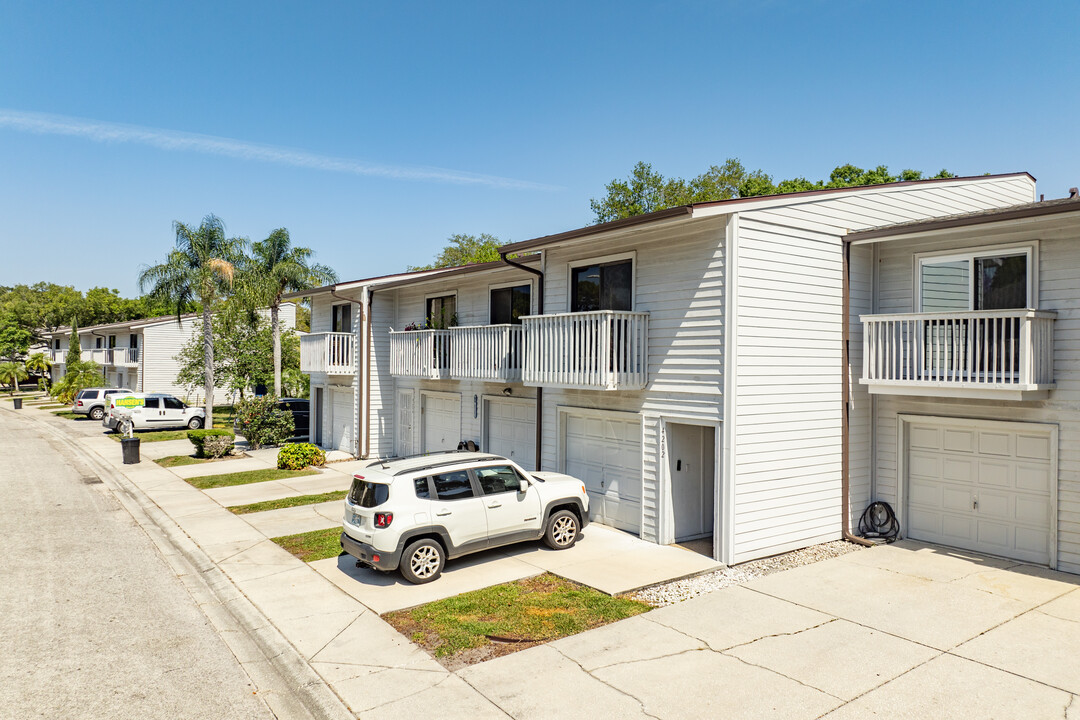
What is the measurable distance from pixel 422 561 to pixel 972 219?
31.6 feet

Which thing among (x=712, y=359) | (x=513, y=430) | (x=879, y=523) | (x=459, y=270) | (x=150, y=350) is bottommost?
(x=879, y=523)

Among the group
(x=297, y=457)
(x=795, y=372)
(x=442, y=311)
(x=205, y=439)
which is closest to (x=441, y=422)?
(x=442, y=311)

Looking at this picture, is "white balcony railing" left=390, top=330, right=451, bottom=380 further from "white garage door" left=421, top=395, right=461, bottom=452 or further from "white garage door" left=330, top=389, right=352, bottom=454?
"white garage door" left=330, top=389, right=352, bottom=454

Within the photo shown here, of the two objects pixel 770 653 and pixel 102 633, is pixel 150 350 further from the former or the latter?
pixel 770 653

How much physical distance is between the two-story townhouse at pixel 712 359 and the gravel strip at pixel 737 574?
21 cm

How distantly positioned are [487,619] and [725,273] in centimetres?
627

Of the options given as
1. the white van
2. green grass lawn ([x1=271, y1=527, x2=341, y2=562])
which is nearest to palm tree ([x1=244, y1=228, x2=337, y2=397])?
the white van

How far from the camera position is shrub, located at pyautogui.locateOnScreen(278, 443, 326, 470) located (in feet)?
64.0

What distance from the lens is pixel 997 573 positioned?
9992 millimetres

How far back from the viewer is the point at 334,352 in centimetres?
2161

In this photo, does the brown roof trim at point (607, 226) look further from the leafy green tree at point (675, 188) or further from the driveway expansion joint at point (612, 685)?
the leafy green tree at point (675, 188)

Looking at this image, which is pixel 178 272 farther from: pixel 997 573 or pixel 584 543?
pixel 997 573

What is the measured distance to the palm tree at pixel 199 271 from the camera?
27250mm

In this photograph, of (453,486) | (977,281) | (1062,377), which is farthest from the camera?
(977,281)
